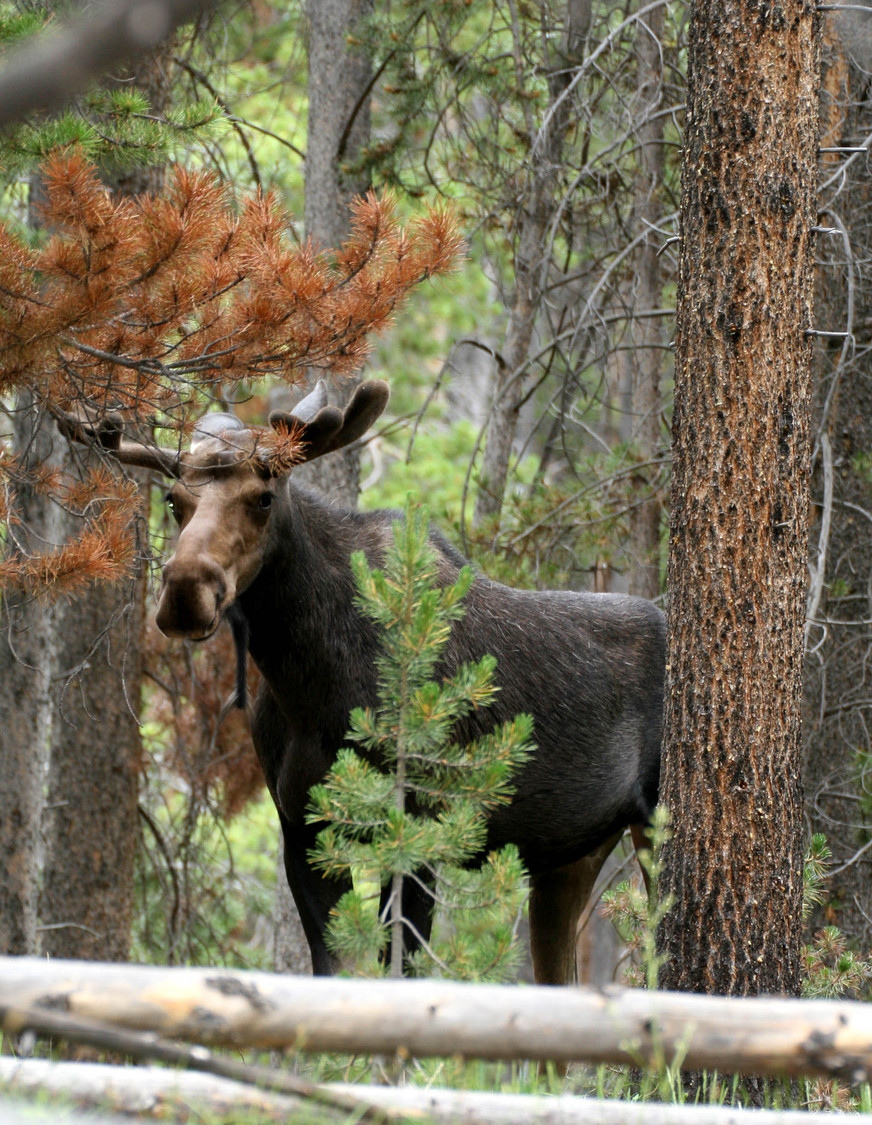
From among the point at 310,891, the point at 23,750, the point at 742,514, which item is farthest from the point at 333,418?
the point at 23,750

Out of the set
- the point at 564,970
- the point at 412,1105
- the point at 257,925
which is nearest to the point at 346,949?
the point at 412,1105

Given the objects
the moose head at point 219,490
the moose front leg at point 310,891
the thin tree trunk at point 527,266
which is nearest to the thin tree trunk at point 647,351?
the thin tree trunk at point 527,266

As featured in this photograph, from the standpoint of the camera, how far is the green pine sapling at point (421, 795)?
350 centimetres

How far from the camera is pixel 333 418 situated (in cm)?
524

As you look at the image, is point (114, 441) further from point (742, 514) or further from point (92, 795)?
point (92, 795)

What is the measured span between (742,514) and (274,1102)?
2.73 metres

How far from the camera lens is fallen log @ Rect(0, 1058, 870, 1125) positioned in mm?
2697

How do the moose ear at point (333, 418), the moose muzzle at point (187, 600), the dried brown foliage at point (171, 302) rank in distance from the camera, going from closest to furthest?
the dried brown foliage at point (171, 302) → the moose muzzle at point (187, 600) → the moose ear at point (333, 418)

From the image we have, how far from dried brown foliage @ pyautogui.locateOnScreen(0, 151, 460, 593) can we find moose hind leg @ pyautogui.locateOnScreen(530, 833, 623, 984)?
3.27 m

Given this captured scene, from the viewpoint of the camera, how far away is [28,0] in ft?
18.0

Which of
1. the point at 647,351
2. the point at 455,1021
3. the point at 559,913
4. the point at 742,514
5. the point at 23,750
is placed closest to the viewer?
the point at 455,1021

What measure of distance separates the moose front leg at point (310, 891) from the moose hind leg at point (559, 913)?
1.64 m

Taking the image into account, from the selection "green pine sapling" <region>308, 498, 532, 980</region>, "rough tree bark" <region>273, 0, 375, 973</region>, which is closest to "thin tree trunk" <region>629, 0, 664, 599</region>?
"rough tree bark" <region>273, 0, 375, 973</region>

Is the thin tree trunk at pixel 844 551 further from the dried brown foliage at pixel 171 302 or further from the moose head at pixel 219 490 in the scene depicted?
the dried brown foliage at pixel 171 302
